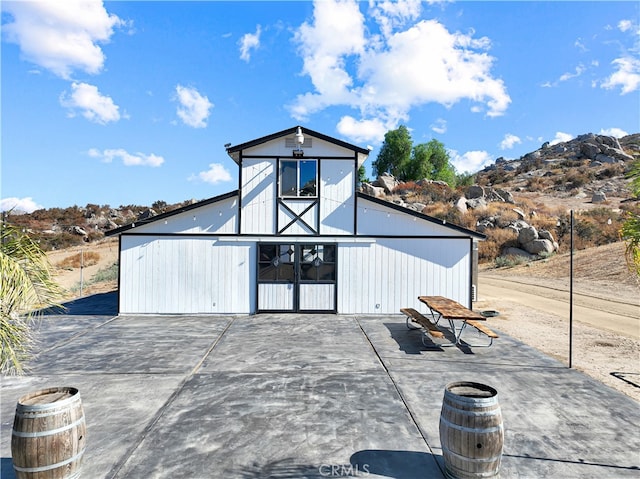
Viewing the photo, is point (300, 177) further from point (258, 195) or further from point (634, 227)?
point (634, 227)

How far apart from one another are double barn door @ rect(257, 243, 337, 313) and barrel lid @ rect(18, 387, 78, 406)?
7655 mm

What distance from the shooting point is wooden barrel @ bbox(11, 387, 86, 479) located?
2.99 metres

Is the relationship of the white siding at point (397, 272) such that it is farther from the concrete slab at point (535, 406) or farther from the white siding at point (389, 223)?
the concrete slab at point (535, 406)

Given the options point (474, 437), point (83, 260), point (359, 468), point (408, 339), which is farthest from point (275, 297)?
point (83, 260)

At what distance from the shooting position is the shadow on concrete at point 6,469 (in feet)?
11.3

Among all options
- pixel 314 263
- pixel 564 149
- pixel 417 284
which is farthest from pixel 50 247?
pixel 564 149

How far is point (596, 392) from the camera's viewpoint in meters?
5.52

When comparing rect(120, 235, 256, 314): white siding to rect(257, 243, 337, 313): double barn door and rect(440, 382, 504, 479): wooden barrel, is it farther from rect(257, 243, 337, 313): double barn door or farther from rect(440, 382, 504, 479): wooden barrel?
rect(440, 382, 504, 479): wooden barrel

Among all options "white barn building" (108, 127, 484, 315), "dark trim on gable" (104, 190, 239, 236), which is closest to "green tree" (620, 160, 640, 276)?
"white barn building" (108, 127, 484, 315)

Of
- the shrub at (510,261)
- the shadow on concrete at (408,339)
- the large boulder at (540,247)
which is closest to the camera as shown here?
the shadow on concrete at (408,339)

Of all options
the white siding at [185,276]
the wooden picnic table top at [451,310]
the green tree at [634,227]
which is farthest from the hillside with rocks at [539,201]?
the white siding at [185,276]

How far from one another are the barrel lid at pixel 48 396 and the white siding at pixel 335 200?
328 inches

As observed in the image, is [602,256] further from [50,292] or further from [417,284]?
[50,292]

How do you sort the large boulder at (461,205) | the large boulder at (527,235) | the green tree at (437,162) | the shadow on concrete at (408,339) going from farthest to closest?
the green tree at (437,162)
the large boulder at (461,205)
the large boulder at (527,235)
the shadow on concrete at (408,339)
